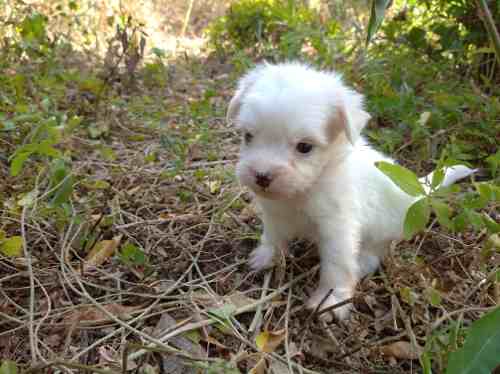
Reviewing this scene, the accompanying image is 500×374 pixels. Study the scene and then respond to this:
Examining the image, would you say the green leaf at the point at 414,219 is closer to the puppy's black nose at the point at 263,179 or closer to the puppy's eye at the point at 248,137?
the puppy's black nose at the point at 263,179

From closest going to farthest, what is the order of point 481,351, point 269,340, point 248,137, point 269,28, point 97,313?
point 481,351 < point 269,340 < point 97,313 < point 248,137 < point 269,28

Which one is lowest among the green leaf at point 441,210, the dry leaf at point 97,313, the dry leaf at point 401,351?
the dry leaf at point 97,313

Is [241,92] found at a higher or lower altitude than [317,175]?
higher

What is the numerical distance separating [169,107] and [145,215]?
208cm

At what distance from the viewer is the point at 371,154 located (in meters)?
2.71

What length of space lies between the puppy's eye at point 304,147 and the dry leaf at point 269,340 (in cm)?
81

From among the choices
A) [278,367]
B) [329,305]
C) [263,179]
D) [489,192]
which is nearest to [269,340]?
[278,367]

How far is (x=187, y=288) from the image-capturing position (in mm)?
2344

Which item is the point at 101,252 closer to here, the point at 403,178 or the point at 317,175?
the point at 317,175

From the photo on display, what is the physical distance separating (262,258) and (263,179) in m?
0.62

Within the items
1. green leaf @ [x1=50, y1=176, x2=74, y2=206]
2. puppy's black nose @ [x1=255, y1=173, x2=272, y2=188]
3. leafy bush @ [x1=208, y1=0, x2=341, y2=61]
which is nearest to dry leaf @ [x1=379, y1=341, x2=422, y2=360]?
puppy's black nose @ [x1=255, y1=173, x2=272, y2=188]

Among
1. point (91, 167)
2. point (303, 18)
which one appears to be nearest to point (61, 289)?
point (91, 167)

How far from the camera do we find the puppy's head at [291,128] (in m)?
2.10

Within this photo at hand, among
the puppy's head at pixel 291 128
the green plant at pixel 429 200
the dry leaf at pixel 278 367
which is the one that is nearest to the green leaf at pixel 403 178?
the green plant at pixel 429 200
